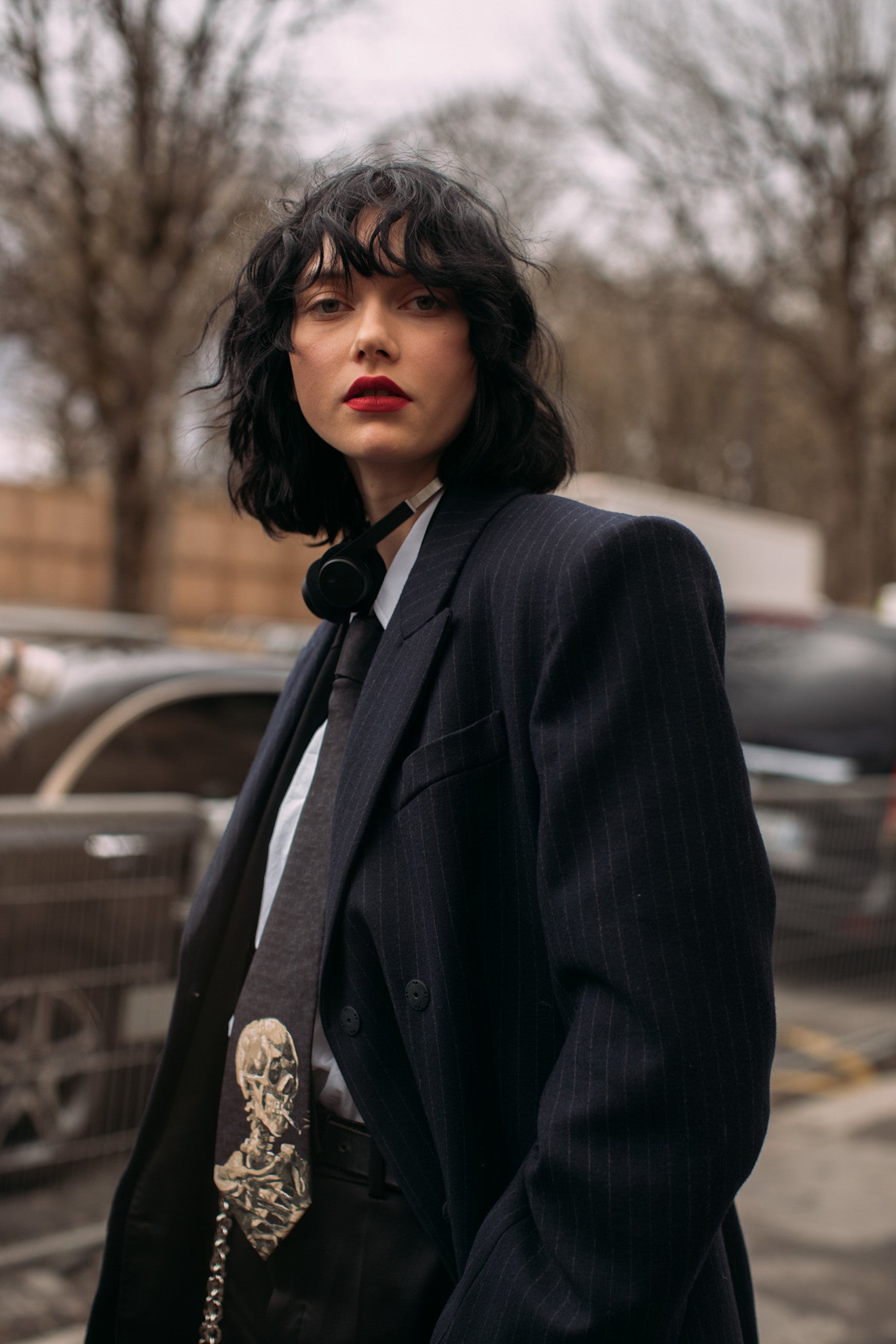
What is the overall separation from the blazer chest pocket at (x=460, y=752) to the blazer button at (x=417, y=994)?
17cm

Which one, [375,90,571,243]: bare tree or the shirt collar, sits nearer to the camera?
the shirt collar

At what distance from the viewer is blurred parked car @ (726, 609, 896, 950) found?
5270 millimetres

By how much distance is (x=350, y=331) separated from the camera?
4.73 ft

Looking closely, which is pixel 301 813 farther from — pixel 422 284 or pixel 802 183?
pixel 802 183

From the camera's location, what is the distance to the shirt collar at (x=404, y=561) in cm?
152

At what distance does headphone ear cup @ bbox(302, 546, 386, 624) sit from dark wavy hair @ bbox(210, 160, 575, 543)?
0.14 m

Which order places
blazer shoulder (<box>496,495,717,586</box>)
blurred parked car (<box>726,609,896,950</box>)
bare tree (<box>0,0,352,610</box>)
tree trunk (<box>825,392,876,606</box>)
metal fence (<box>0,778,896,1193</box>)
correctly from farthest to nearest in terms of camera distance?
tree trunk (<box>825,392,876,606</box>) < bare tree (<box>0,0,352,610</box>) < blurred parked car (<box>726,609,896,950</box>) < metal fence (<box>0,778,896,1193</box>) < blazer shoulder (<box>496,495,717,586</box>)

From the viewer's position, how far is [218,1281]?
1531 millimetres

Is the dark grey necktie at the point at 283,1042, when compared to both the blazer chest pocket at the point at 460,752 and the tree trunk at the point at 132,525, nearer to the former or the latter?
the blazer chest pocket at the point at 460,752

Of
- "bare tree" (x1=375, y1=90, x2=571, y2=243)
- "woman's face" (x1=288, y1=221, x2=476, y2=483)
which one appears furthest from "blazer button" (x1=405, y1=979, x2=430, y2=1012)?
"bare tree" (x1=375, y1=90, x2=571, y2=243)

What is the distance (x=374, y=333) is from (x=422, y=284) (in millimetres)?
73

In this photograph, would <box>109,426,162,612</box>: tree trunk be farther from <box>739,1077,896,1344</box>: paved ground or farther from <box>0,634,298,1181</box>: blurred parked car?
<box>739,1077,896,1344</box>: paved ground

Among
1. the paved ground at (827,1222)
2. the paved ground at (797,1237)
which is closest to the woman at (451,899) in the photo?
the paved ground at (797,1237)

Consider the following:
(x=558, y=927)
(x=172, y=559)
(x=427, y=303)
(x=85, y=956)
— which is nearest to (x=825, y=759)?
(x=85, y=956)
